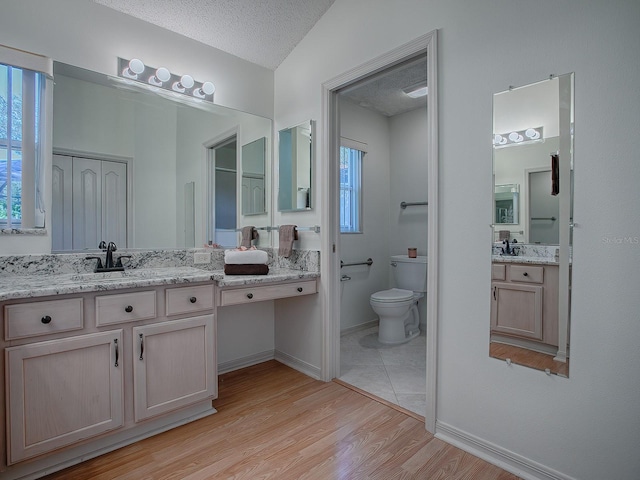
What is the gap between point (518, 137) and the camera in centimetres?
160

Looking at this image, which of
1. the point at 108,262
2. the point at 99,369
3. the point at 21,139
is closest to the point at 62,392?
the point at 99,369

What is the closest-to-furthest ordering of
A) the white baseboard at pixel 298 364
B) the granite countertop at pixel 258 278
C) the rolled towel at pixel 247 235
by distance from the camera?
1. the granite countertop at pixel 258 278
2. the white baseboard at pixel 298 364
3. the rolled towel at pixel 247 235

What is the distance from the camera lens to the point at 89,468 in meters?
1.63

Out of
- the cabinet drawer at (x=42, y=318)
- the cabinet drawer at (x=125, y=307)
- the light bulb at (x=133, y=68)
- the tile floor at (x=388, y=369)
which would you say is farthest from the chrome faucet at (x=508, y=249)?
the light bulb at (x=133, y=68)

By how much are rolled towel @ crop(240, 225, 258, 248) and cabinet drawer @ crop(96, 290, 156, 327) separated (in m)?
1.11

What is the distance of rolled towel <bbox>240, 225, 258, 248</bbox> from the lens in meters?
2.85

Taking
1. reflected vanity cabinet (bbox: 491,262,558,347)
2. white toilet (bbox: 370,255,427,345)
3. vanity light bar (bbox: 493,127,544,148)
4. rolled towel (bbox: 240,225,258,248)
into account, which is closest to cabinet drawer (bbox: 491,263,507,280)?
reflected vanity cabinet (bbox: 491,262,558,347)

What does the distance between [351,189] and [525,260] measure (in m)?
2.37

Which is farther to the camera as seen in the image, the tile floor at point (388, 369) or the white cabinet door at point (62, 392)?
the tile floor at point (388, 369)

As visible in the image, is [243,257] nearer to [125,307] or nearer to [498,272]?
[125,307]

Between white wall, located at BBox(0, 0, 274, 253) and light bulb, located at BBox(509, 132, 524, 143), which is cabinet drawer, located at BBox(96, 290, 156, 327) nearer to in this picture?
white wall, located at BBox(0, 0, 274, 253)

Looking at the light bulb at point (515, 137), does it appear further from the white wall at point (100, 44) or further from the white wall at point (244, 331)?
the white wall at point (244, 331)

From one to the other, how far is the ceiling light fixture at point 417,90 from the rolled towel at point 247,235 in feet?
6.35

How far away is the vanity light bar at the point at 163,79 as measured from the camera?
87.0 inches
